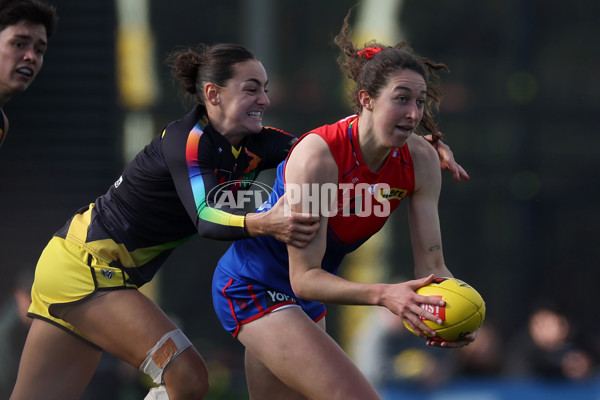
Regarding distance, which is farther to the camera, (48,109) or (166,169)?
(48,109)

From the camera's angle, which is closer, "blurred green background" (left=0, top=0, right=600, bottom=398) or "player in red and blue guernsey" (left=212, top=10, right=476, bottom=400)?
"player in red and blue guernsey" (left=212, top=10, right=476, bottom=400)

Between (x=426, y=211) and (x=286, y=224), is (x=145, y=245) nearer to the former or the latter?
(x=286, y=224)

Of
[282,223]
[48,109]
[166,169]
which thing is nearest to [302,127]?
[48,109]

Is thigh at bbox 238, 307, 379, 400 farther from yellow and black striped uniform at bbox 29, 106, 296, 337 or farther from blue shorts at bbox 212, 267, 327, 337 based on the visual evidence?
yellow and black striped uniform at bbox 29, 106, 296, 337

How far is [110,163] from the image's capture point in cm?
651

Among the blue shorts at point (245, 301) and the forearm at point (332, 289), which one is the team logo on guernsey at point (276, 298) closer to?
the blue shorts at point (245, 301)

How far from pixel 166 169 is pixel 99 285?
1.86 feet

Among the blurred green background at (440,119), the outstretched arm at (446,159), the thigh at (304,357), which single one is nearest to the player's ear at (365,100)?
the outstretched arm at (446,159)

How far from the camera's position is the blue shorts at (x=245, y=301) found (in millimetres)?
3335

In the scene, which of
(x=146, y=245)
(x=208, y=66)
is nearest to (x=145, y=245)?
(x=146, y=245)

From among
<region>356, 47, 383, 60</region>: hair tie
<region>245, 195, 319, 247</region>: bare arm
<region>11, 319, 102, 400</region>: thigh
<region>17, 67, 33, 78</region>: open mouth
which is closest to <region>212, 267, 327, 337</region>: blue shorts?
<region>245, 195, 319, 247</region>: bare arm

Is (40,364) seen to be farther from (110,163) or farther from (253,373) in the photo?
(110,163)

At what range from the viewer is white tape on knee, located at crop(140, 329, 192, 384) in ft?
11.6

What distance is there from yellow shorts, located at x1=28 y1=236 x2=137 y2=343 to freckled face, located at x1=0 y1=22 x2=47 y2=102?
731 mm
